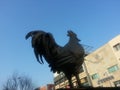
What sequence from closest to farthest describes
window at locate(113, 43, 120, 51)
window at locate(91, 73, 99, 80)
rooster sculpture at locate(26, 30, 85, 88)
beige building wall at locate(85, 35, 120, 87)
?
1. rooster sculpture at locate(26, 30, 85, 88)
2. window at locate(113, 43, 120, 51)
3. beige building wall at locate(85, 35, 120, 87)
4. window at locate(91, 73, 99, 80)

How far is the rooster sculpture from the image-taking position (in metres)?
5.26

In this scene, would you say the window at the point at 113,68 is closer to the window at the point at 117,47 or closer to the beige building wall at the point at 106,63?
the beige building wall at the point at 106,63

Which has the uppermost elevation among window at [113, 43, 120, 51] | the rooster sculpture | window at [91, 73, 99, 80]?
window at [113, 43, 120, 51]

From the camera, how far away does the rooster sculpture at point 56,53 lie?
5262mm

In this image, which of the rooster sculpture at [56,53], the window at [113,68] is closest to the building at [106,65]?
the window at [113,68]

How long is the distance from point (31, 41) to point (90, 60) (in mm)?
31761

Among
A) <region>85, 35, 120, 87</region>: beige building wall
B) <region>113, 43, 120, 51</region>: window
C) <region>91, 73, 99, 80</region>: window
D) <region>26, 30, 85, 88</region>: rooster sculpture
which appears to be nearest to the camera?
<region>26, 30, 85, 88</region>: rooster sculpture

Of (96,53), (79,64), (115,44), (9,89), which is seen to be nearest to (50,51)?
(79,64)

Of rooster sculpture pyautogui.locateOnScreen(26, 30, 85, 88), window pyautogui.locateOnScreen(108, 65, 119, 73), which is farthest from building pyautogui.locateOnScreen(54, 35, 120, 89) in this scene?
rooster sculpture pyautogui.locateOnScreen(26, 30, 85, 88)

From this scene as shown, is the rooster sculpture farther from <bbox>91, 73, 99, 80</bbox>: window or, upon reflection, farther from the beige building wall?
<bbox>91, 73, 99, 80</bbox>: window

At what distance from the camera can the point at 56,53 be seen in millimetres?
5426

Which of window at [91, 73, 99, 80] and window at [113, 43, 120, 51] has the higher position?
window at [113, 43, 120, 51]

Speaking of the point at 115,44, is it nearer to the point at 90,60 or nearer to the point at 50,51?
the point at 90,60

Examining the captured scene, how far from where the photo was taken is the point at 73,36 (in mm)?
6527
